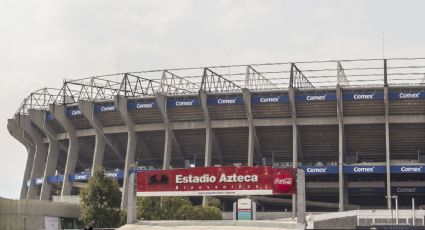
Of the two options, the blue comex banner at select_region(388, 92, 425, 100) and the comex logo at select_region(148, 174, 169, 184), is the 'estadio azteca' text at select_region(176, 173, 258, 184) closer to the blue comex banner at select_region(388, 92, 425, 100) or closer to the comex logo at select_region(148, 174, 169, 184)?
the comex logo at select_region(148, 174, 169, 184)

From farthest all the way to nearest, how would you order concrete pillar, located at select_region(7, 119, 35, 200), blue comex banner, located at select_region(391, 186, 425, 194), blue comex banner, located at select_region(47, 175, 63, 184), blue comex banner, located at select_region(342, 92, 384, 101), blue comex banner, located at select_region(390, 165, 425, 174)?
concrete pillar, located at select_region(7, 119, 35, 200)
blue comex banner, located at select_region(47, 175, 63, 184)
blue comex banner, located at select_region(391, 186, 425, 194)
blue comex banner, located at select_region(390, 165, 425, 174)
blue comex banner, located at select_region(342, 92, 384, 101)

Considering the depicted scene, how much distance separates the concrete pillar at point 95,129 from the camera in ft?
318

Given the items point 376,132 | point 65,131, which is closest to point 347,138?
point 376,132

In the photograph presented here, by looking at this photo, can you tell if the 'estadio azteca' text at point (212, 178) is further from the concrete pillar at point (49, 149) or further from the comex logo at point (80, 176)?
the concrete pillar at point (49, 149)

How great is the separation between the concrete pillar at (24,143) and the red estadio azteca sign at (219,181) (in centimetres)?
6536

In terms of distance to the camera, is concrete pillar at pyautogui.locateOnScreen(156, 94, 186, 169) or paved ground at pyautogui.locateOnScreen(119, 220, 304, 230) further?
concrete pillar at pyautogui.locateOnScreen(156, 94, 186, 169)

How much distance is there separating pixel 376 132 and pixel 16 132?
6389cm

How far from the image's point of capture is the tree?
66562mm

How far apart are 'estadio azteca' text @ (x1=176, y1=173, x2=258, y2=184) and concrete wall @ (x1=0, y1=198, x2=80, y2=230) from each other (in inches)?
767

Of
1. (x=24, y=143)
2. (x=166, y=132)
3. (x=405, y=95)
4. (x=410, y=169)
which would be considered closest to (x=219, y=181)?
(x=405, y=95)

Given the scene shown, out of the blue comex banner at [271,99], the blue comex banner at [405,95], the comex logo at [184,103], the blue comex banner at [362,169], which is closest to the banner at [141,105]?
the comex logo at [184,103]

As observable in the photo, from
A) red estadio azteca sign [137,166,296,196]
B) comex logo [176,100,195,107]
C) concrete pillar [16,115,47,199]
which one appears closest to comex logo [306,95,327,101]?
comex logo [176,100,195,107]

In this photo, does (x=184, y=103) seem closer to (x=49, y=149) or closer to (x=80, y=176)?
A: (x=80, y=176)

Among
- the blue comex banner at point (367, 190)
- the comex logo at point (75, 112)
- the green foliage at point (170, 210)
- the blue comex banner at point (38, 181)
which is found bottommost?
the green foliage at point (170, 210)
